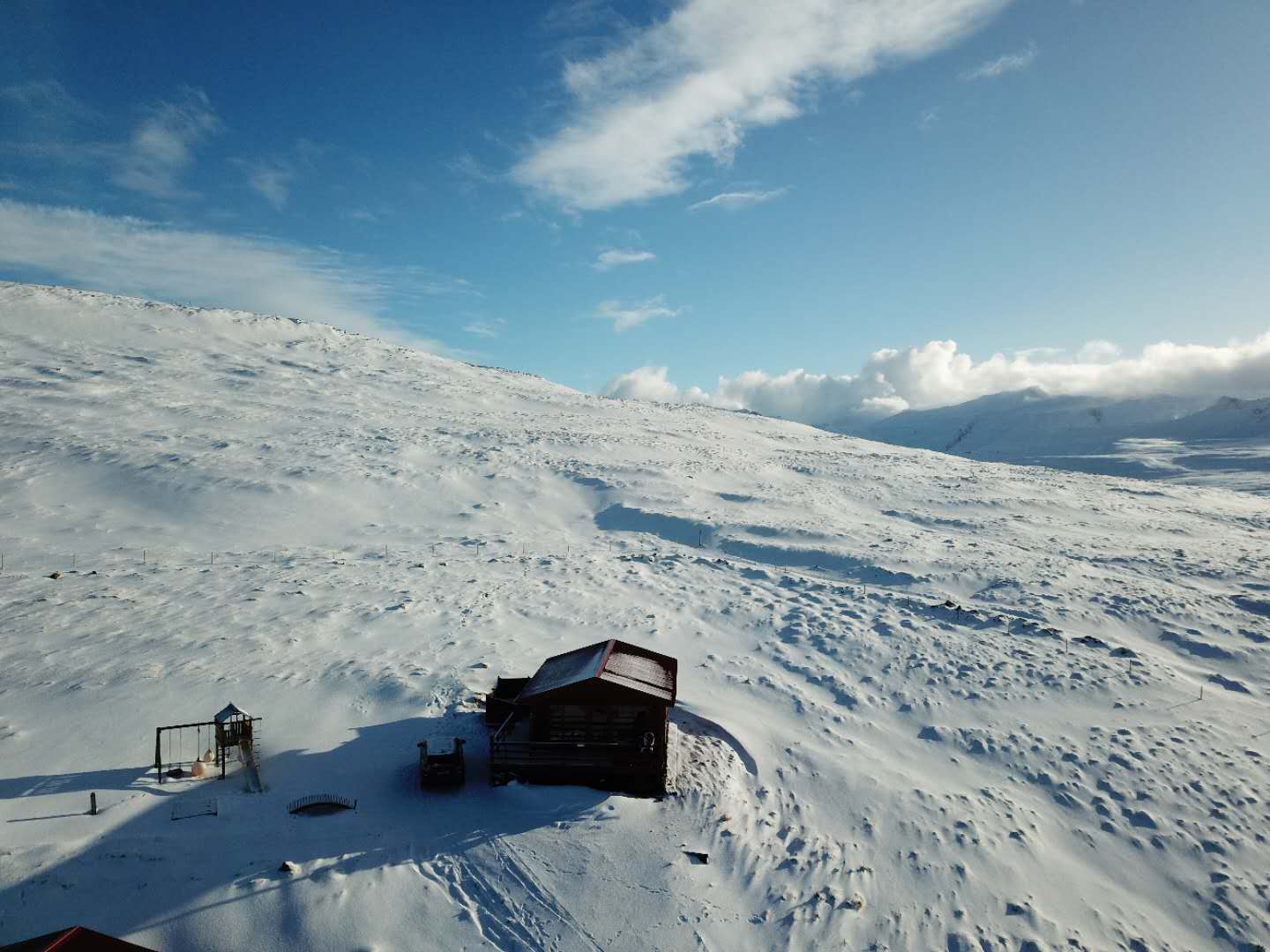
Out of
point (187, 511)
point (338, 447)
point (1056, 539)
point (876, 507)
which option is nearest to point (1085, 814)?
point (1056, 539)

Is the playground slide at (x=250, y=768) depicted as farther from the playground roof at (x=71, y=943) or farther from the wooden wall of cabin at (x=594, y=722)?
the wooden wall of cabin at (x=594, y=722)

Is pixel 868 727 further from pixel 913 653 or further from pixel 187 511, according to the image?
pixel 187 511

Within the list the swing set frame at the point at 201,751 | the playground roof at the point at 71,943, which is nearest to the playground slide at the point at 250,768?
the swing set frame at the point at 201,751

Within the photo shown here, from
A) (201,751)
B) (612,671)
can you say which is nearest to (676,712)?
(612,671)

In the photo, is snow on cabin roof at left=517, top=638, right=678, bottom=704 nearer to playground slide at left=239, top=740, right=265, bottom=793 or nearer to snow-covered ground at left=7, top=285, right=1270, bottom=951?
snow-covered ground at left=7, top=285, right=1270, bottom=951

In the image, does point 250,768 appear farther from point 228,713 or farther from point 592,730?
point 592,730

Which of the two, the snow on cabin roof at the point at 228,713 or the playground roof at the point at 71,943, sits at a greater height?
the snow on cabin roof at the point at 228,713

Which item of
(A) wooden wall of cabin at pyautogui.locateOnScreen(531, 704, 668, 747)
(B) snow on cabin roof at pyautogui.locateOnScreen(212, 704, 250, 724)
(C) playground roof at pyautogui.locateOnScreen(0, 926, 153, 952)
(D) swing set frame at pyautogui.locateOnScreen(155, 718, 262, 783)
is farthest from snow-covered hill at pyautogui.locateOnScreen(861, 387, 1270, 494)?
(C) playground roof at pyautogui.locateOnScreen(0, 926, 153, 952)
